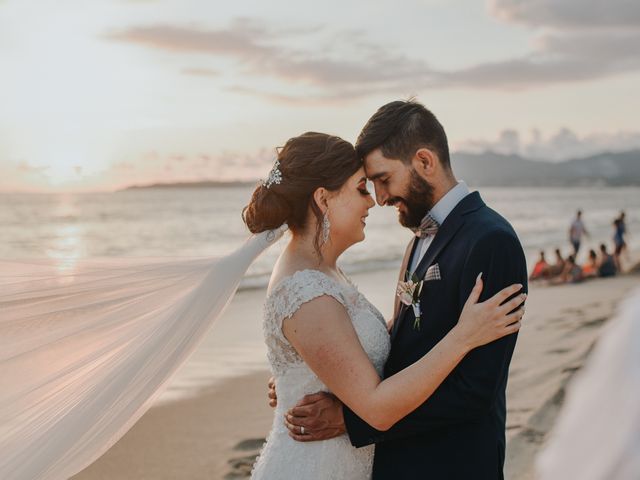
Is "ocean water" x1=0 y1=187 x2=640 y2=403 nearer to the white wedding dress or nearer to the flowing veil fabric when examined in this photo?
the flowing veil fabric

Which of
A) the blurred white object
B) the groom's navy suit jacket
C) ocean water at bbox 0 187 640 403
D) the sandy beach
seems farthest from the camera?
ocean water at bbox 0 187 640 403

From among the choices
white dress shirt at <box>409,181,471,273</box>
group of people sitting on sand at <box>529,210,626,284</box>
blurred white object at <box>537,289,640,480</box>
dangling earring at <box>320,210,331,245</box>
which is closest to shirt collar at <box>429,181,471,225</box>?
white dress shirt at <box>409,181,471,273</box>

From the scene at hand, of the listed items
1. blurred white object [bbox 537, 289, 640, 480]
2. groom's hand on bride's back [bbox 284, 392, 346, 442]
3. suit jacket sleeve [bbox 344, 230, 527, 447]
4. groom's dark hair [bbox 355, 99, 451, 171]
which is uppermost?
groom's dark hair [bbox 355, 99, 451, 171]

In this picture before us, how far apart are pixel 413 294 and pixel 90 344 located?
163 cm

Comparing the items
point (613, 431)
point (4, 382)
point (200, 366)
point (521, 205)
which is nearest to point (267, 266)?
point (200, 366)

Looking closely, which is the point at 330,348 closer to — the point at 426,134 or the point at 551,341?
the point at 426,134

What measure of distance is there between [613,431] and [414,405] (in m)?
2.34

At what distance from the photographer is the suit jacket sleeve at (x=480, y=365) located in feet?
9.83

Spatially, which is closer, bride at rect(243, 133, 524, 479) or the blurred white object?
the blurred white object

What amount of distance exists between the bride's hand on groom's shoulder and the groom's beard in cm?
64

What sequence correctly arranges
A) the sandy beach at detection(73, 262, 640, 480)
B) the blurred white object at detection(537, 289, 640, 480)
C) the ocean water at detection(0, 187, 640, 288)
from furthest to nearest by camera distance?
the ocean water at detection(0, 187, 640, 288)
the sandy beach at detection(73, 262, 640, 480)
the blurred white object at detection(537, 289, 640, 480)

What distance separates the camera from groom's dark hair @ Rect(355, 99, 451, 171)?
3.43 metres

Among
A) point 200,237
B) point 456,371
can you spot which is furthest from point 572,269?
point 200,237

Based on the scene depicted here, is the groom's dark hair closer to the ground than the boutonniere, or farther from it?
farther from it
